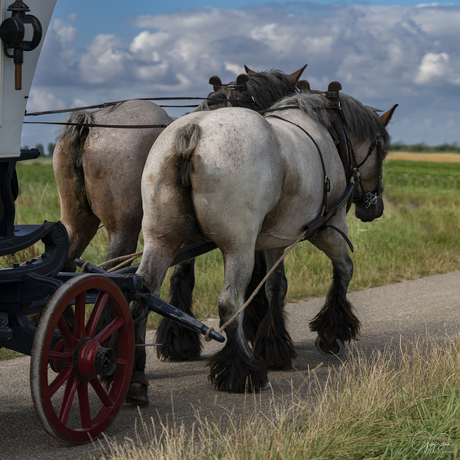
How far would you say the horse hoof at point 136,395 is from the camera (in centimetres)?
390

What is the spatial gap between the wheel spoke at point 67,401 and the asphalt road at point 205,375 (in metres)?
0.22

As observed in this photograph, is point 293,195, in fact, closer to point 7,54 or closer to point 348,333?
point 348,333

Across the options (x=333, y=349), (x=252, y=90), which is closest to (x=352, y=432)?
(x=333, y=349)

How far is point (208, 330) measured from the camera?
3795mm

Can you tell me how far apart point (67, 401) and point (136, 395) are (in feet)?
2.71

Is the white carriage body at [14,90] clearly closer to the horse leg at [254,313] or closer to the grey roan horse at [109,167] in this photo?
the grey roan horse at [109,167]

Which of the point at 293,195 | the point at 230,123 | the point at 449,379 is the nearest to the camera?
the point at 449,379

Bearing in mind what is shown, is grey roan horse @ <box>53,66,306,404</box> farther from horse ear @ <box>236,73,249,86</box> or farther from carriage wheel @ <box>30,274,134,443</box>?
carriage wheel @ <box>30,274,134,443</box>

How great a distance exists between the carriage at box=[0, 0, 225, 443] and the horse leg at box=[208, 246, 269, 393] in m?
0.80

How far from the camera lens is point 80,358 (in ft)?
10.4

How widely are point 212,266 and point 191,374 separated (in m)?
3.63

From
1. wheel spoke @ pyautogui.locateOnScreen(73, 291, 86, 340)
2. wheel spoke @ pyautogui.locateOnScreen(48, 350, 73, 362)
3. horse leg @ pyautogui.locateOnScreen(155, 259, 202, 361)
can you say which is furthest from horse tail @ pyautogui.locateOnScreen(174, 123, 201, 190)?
horse leg @ pyautogui.locateOnScreen(155, 259, 202, 361)

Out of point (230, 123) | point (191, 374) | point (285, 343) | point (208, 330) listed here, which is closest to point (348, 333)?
point (285, 343)

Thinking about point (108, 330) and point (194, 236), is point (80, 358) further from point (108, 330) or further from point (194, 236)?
point (194, 236)
